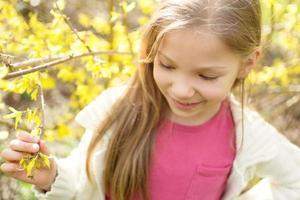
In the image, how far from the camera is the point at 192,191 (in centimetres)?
193

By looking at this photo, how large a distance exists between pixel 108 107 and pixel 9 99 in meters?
1.48

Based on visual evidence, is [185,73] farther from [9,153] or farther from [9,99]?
[9,99]

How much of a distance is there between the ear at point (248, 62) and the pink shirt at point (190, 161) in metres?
0.19

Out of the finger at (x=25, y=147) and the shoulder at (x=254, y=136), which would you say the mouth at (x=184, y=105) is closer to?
the shoulder at (x=254, y=136)

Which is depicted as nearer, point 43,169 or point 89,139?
point 43,169

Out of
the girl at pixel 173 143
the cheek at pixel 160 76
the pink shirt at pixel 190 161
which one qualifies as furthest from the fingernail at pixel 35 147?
the pink shirt at pixel 190 161

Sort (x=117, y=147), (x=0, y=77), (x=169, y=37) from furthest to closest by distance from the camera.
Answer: (x=117, y=147), (x=169, y=37), (x=0, y=77)

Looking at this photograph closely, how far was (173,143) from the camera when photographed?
194 centimetres

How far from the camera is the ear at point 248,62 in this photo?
5.98 feet

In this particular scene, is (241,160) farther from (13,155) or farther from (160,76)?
(13,155)

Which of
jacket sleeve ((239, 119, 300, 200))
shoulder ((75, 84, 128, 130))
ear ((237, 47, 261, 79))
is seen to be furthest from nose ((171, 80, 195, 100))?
jacket sleeve ((239, 119, 300, 200))

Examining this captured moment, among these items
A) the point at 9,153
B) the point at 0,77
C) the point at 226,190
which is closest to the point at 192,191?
the point at 226,190

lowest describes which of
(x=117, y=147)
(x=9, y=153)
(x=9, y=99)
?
(x=9, y=99)

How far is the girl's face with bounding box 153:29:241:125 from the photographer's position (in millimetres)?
1623
